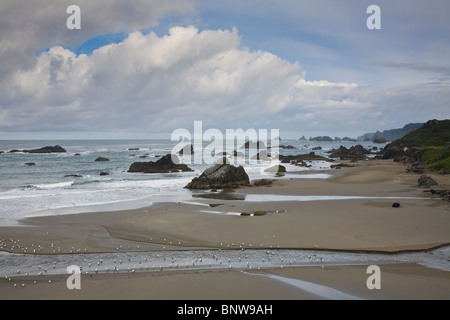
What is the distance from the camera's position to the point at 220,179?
113 feet

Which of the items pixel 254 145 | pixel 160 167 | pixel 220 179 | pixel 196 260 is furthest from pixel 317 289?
pixel 254 145

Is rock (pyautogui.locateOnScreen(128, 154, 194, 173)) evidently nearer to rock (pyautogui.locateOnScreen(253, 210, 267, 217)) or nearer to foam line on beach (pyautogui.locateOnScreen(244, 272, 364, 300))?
rock (pyautogui.locateOnScreen(253, 210, 267, 217))

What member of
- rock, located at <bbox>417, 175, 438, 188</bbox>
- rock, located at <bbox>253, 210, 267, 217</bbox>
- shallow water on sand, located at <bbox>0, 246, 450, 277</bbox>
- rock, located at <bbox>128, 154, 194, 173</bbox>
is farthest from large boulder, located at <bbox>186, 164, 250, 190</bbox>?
shallow water on sand, located at <bbox>0, 246, 450, 277</bbox>

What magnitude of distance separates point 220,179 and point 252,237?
19638 mm

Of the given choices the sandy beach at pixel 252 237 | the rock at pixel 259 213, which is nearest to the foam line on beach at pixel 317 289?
the sandy beach at pixel 252 237

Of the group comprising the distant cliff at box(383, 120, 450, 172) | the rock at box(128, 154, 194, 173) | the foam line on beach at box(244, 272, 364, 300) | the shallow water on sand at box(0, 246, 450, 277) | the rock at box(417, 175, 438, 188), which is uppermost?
the distant cliff at box(383, 120, 450, 172)

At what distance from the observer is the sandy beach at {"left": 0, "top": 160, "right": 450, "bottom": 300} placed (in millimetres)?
9250

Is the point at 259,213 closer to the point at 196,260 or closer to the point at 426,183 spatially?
the point at 196,260

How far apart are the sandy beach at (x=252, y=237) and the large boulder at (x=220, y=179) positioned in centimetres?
478

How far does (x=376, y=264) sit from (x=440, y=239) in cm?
488

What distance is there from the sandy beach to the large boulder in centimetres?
478

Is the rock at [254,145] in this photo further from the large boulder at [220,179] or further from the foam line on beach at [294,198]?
the foam line on beach at [294,198]
